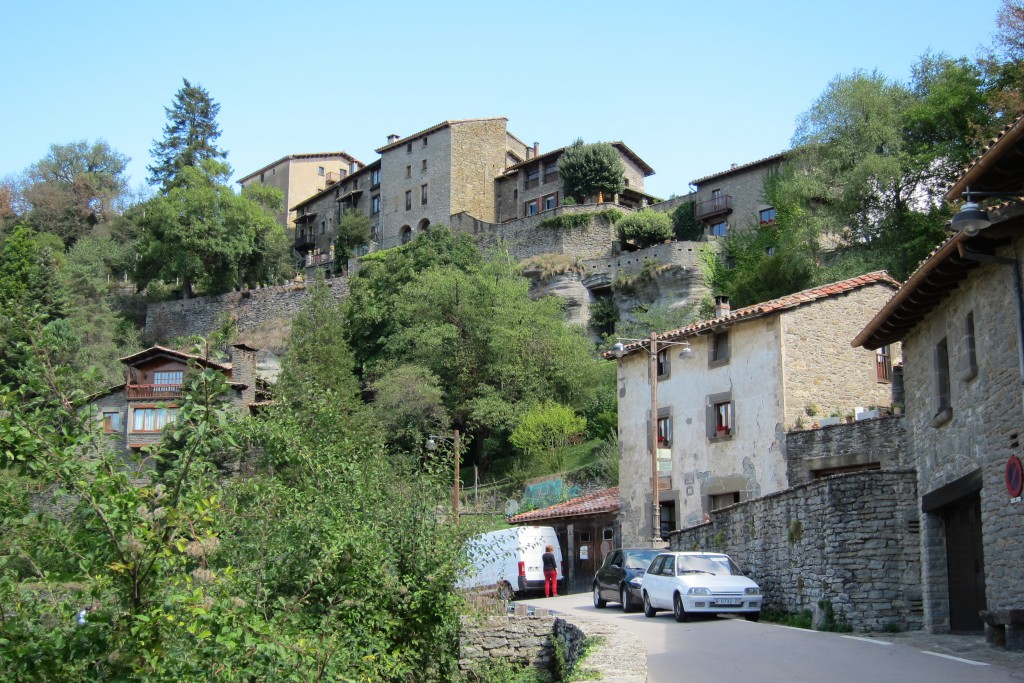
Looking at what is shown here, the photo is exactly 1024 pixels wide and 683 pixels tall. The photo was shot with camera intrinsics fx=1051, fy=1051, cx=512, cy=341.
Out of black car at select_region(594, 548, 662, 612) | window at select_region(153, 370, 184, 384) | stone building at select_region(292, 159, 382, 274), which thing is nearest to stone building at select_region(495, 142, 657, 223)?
stone building at select_region(292, 159, 382, 274)

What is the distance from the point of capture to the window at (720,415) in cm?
2991

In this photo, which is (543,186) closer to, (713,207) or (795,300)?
(713,207)

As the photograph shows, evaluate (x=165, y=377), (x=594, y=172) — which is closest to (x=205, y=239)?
(x=165, y=377)

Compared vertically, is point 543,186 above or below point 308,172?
below

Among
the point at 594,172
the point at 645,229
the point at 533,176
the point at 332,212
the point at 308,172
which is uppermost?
the point at 308,172

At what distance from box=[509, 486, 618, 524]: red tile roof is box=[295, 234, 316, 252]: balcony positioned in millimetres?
54135

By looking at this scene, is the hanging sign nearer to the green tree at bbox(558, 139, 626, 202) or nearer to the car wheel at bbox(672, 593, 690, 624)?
the car wheel at bbox(672, 593, 690, 624)

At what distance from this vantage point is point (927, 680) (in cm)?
1077

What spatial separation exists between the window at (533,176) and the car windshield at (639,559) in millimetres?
51954

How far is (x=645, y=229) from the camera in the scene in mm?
60562

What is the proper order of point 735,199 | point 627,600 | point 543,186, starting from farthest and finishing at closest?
point 543,186, point 735,199, point 627,600

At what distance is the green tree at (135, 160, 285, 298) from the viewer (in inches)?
2795

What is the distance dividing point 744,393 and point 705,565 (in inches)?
433

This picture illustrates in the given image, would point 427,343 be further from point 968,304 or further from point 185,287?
point 968,304
